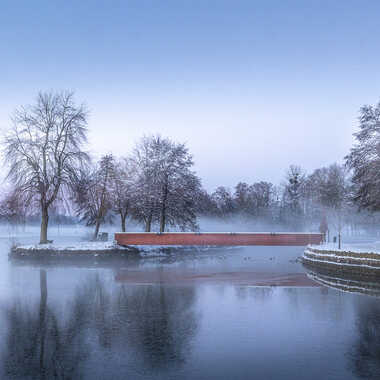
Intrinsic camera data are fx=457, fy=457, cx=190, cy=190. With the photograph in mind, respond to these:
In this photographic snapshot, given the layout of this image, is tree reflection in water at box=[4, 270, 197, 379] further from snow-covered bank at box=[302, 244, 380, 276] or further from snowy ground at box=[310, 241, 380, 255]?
snowy ground at box=[310, 241, 380, 255]

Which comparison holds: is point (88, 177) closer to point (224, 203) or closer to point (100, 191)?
point (100, 191)

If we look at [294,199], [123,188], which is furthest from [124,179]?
[294,199]

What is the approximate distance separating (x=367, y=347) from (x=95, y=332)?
20.7ft

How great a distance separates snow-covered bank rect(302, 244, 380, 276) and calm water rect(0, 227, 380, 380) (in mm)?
7072

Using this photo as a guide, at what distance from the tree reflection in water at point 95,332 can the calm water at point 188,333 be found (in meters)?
0.02

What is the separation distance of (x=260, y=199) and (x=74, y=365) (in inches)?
3951

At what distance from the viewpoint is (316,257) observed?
3225cm

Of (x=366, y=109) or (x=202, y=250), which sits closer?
(x=366, y=109)

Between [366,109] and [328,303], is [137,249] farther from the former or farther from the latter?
[328,303]

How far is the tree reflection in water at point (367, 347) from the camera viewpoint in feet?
26.8

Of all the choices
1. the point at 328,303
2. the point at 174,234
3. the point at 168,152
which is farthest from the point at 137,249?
the point at 328,303

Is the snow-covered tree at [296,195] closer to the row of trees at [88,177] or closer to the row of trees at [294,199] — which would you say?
→ the row of trees at [294,199]

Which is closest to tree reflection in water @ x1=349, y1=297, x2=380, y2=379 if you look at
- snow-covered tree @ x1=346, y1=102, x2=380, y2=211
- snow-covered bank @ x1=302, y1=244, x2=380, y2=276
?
snow-covered bank @ x1=302, y1=244, x2=380, y2=276

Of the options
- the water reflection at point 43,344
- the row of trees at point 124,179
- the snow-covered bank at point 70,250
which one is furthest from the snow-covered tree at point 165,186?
the water reflection at point 43,344
